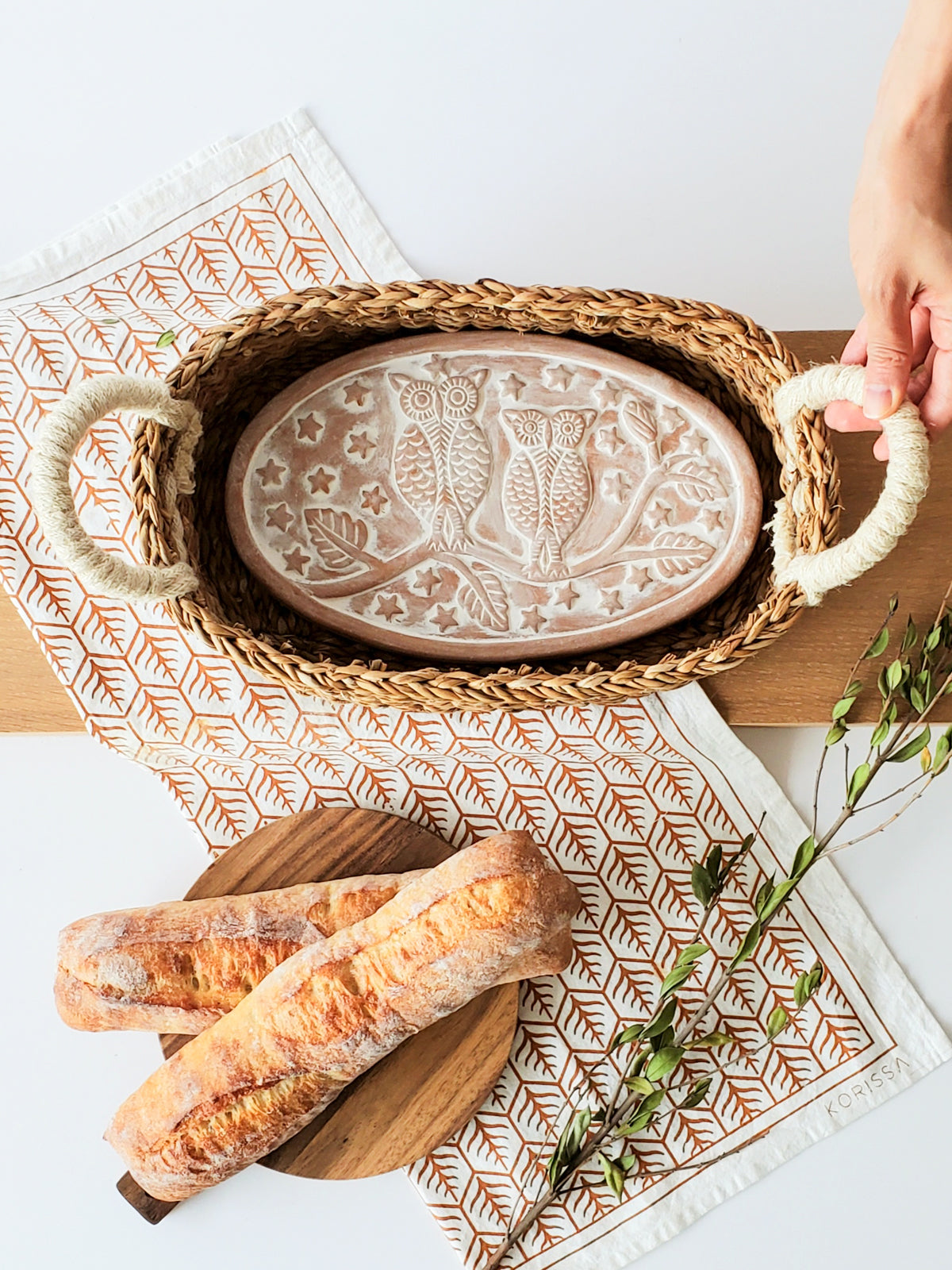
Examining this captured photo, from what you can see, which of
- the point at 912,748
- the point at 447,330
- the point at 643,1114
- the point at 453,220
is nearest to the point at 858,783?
the point at 912,748

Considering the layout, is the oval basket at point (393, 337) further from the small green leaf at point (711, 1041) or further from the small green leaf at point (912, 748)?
the small green leaf at point (711, 1041)

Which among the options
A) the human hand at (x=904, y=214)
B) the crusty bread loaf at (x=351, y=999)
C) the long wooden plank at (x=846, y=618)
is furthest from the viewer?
the long wooden plank at (x=846, y=618)

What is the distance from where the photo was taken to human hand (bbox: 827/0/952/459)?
2.52 ft

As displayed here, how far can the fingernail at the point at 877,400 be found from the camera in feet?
2.70

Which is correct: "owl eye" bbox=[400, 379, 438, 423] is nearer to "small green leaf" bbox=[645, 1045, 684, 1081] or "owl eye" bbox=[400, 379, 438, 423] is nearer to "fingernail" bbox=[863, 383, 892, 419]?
"fingernail" bbox=[863, 383, 892, 419]

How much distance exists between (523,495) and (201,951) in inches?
22.4

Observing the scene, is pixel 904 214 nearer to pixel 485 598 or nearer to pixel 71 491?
pixel 485 598

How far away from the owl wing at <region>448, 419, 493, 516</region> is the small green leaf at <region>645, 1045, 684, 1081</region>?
0.57 m

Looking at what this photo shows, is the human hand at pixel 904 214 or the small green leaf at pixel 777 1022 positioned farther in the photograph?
the small green leaf at pixel 777 1022

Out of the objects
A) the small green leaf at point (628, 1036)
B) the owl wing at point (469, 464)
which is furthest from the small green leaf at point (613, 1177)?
the owl wing at point (469, 464)

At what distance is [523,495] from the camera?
42.3 inches

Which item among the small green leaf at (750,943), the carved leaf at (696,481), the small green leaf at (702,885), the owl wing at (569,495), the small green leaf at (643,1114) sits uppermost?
the owl wing at (569,495)

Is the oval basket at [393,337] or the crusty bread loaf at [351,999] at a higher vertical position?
the oval basket at [393,337]

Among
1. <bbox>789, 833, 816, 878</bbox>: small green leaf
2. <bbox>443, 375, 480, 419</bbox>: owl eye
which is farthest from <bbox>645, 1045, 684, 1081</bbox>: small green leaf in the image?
<bbox>443, 375, 480, 419</bbox>: owl eye
